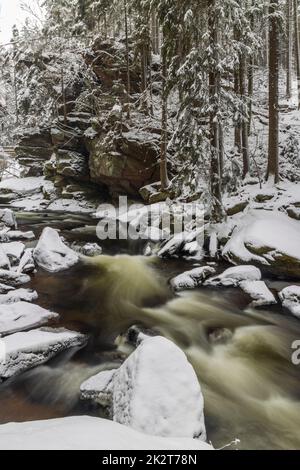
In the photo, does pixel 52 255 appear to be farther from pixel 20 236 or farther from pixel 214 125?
pixel 214 125

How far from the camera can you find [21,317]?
7.50 metres

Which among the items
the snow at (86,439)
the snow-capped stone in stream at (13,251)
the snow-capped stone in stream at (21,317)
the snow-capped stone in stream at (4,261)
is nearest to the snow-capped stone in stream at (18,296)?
the snow-capped stone in stream at (21,317)

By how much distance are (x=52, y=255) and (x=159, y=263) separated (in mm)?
4027

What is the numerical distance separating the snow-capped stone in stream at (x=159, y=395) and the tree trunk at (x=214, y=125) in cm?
870

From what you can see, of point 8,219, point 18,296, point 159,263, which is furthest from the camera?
point 8,219

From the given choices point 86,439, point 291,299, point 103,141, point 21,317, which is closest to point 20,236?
point 103,141

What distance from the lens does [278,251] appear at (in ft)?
34.0

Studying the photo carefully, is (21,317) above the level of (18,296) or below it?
below

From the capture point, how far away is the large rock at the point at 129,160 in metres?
19.3

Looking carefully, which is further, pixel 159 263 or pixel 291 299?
pixel 159 263

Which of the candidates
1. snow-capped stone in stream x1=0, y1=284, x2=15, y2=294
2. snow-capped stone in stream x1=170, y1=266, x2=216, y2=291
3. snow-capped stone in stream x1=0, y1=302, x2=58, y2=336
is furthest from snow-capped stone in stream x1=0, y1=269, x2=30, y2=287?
snow-capped stone in stream x1=170, y1=266, x2=216, y2=291

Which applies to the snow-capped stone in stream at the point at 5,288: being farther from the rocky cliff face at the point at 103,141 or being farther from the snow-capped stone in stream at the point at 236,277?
the rocky cliff face at the point at 103,141

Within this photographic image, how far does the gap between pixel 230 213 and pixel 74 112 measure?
18.0 meters
